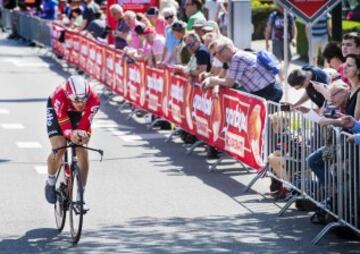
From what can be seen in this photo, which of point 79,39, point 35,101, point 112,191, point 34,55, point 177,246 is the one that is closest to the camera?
point 177,246

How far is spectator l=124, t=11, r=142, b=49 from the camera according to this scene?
910 inches

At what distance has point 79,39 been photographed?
3091cm

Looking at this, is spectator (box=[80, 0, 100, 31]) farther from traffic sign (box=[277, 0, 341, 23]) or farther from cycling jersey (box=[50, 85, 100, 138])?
cycling jersey (box=[50, 85, 100, 138])

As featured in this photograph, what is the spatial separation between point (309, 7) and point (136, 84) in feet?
23.1

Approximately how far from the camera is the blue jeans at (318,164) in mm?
11758

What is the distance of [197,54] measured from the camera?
57.4 feet

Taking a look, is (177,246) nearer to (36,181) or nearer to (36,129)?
(36,181)

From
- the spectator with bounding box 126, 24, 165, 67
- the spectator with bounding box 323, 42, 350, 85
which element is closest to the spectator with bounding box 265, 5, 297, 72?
the spectator with bounding box 126, 24, 165, 67

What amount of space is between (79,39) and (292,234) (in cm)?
1963

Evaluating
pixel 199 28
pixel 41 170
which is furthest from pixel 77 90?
pixel 199 28

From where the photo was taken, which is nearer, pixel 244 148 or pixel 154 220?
pixel 154 220

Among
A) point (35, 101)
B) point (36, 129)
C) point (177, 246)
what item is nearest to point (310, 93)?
point (177, 246)

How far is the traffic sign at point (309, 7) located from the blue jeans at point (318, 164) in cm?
419

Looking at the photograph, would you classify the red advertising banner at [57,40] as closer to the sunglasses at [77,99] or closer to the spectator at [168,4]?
the spectator at [168,4]
